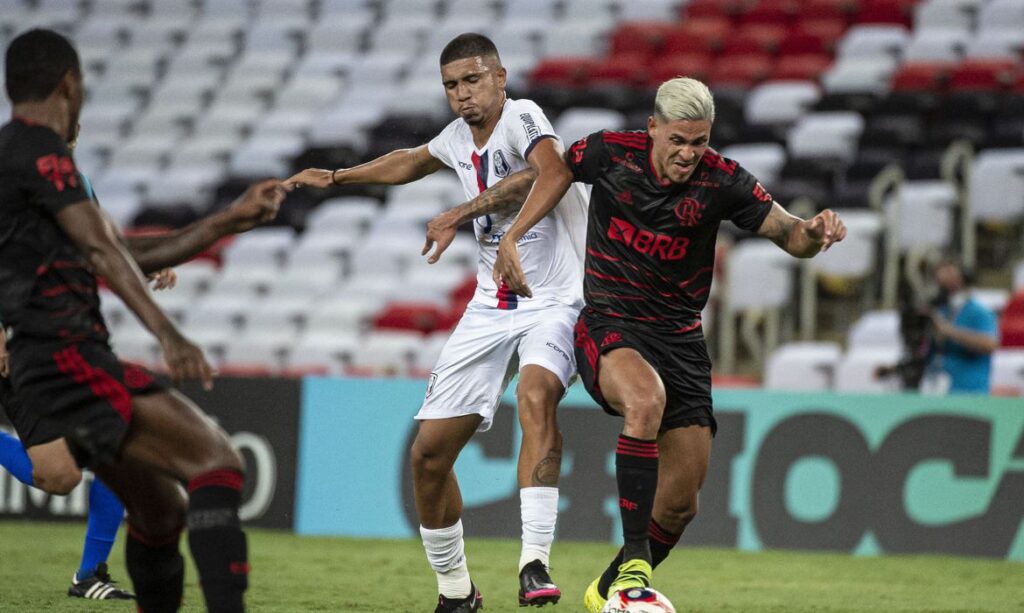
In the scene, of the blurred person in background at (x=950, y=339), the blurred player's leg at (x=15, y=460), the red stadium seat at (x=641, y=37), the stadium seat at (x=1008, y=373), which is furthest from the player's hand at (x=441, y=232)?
the red stadium seat at (x=641, y=37)

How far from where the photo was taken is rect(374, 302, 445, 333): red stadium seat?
563 inches

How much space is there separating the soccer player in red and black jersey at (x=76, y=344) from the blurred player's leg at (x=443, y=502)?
1.89 metres

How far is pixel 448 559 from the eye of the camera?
652 centimetres

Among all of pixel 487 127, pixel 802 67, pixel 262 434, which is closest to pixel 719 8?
pixel 802 67

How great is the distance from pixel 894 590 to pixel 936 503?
2197 mm

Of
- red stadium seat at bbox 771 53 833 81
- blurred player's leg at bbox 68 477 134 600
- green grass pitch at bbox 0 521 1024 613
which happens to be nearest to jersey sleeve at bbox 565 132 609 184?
green grass pitch at bbox 0 521 1024 613

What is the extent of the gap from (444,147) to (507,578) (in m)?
2.94

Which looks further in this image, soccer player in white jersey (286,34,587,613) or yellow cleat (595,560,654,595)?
soccer player in white jersey (286,34,587,613)

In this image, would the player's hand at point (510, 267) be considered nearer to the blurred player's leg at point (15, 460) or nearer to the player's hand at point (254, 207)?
the player's hand at point (254, 207)

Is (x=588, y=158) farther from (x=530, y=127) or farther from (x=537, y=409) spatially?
(x=537, y=409)

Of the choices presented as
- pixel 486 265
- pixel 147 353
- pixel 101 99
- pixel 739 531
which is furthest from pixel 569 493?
pixel 101 99

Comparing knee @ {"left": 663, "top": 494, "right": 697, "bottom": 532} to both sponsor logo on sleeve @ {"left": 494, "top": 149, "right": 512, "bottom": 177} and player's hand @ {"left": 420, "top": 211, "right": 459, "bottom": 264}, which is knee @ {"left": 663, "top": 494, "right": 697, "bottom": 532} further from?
sponsor logo on sleeve @ {"left": 494, "top": 149, "right": 512, "bottom": 177}

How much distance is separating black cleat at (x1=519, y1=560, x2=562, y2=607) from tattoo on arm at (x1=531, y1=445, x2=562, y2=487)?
0.37 metres

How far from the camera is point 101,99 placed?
19984 millimetres
